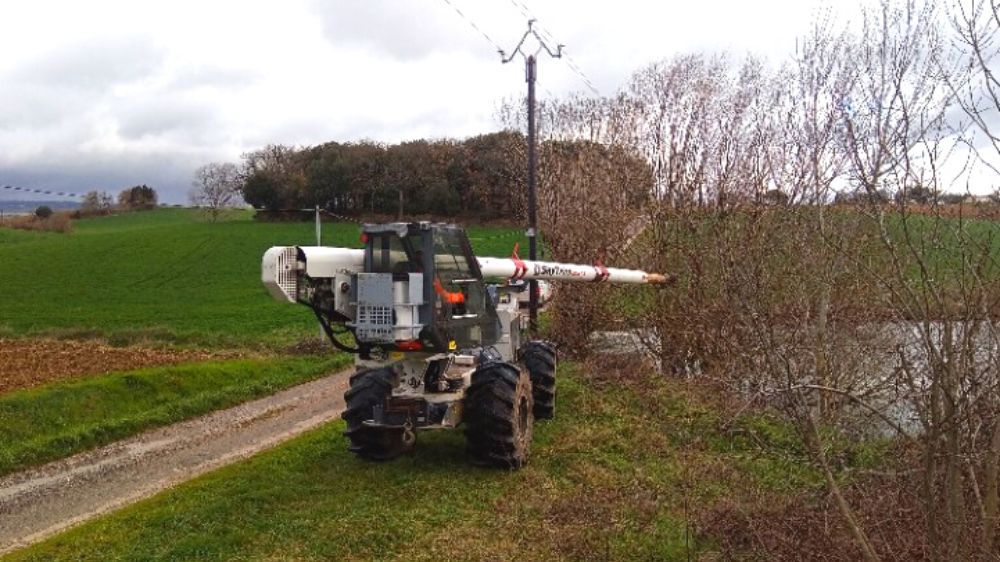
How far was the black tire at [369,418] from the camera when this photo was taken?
1035cm

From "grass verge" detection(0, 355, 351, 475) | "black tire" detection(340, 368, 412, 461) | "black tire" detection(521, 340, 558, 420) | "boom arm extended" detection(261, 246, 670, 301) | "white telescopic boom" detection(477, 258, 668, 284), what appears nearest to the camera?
"boom arm extended" detection(261, 246, 670, 301)

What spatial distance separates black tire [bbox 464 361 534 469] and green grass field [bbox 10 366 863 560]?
0.72 feet

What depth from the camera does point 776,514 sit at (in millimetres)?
8266

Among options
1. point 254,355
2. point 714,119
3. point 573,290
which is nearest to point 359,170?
point 254,355

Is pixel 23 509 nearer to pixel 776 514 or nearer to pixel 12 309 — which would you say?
pixel 776 514

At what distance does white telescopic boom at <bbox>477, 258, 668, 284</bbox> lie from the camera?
37.9ft

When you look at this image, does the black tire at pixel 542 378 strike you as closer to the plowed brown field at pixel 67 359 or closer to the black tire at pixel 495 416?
the black tire at pixel 495 416

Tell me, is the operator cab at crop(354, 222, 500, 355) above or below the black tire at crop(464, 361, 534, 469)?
above

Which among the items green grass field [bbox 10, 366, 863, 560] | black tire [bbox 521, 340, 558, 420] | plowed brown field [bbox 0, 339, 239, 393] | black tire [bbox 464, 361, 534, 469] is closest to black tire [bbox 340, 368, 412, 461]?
green grass field [bbox 10, 366, 863, 560]

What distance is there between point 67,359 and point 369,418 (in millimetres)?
11522

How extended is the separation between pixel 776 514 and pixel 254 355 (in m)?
15.5

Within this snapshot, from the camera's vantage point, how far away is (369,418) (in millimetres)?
10383

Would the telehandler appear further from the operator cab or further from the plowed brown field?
the plowed brown field

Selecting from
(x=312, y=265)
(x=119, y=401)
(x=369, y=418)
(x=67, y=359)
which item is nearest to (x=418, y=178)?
(x=67, y=359)
